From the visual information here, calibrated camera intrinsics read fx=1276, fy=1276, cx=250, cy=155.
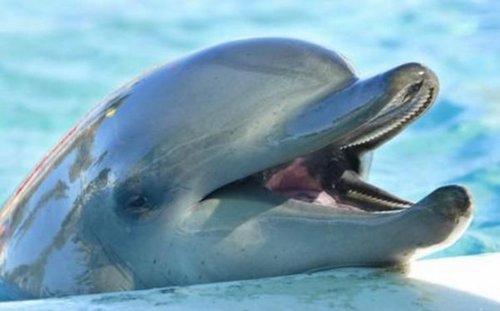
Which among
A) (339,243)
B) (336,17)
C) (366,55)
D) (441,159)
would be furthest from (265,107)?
(336,17)

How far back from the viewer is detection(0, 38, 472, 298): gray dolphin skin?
138 inches

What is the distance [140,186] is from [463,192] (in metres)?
0.94

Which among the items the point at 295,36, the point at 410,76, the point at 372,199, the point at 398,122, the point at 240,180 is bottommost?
the point at 372,199

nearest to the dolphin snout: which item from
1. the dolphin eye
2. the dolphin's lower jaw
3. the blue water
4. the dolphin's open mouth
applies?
the dolphin's lower jaw

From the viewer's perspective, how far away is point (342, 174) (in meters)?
3.83

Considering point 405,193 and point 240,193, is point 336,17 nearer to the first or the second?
point 405,193

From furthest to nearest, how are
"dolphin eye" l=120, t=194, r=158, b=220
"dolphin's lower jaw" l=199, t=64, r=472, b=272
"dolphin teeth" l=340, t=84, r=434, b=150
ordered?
"dolphin eye" l=120, t=194, r=158, b=220
"dolphin teeth" l=340, t=84, r=434, b=150
"dolphin's lower jaw" l=199, t=64, r=472, b=272

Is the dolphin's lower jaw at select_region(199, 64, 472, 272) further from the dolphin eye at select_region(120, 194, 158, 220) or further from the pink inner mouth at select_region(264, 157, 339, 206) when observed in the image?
the dolphin eye at select_region(120, 194, 158, 220)

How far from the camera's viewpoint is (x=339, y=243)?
3533 mm

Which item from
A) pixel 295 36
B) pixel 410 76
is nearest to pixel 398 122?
pixel 410 76

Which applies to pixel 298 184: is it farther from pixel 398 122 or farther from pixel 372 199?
pixel 398 122

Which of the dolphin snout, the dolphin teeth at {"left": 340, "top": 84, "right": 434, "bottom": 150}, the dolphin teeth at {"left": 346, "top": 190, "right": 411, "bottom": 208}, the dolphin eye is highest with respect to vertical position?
the dolphin snout

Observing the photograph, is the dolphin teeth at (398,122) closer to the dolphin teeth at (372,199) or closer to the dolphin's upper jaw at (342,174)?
the dolphin's upper jaw at (342,174)

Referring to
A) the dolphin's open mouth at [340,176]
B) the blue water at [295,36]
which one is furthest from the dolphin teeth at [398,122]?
the blue water at [295,36]
